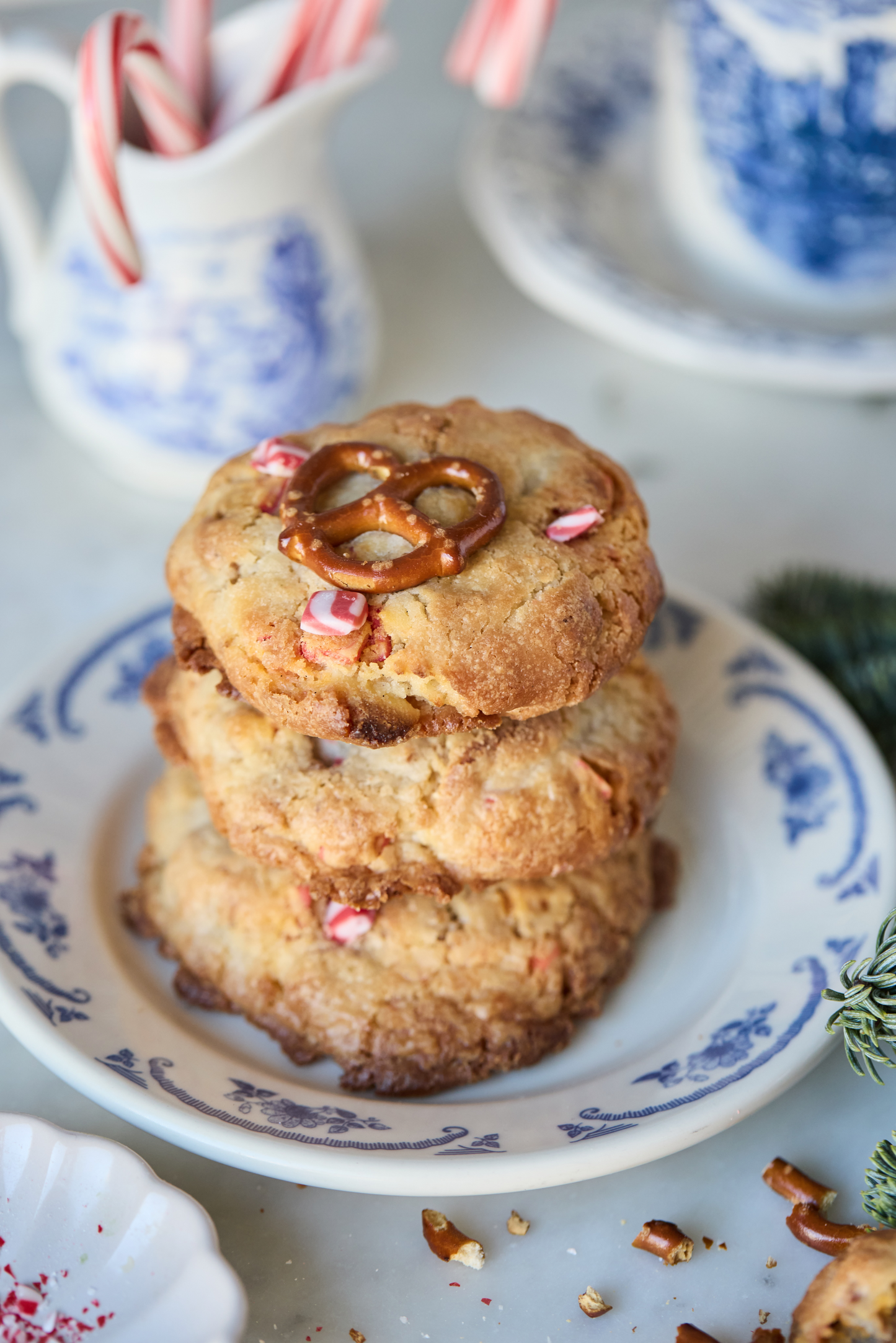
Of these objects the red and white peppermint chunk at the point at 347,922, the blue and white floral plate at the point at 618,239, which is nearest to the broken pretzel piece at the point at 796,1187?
the red and white peppermint chunk at the point at 347,922

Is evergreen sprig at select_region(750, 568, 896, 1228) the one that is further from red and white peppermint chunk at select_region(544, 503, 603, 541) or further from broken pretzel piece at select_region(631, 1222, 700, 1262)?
red and white peppermint chunk at select_region(544, 503, 603, 541)

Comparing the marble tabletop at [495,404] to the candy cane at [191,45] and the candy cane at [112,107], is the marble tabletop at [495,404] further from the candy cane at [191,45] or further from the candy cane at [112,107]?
the candy cane at [191,45]

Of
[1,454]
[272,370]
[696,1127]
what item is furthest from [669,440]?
[696,1127]

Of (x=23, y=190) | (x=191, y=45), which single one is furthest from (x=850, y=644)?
(x=23, y=190)

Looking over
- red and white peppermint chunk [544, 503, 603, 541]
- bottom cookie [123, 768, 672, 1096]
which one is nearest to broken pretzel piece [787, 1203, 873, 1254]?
bottom cookie [123, 768, 672, 1096]

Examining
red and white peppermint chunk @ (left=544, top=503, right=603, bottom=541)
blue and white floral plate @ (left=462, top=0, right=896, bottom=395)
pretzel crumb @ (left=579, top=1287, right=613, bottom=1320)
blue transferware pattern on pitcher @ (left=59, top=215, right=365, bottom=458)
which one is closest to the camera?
pretzel crumb @ (left=579, top=1287, right=613, bottom=1320)

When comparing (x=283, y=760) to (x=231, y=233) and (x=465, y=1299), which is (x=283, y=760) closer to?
(x=465, y=1299)
